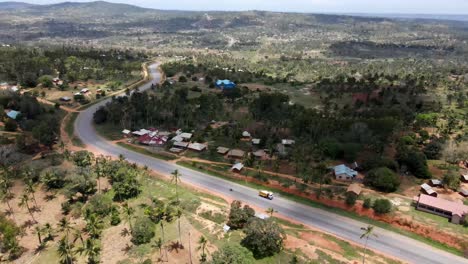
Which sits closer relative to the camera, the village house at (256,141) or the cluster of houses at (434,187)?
the cluster of houses at (434,187)

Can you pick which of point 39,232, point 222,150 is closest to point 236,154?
point 222,150

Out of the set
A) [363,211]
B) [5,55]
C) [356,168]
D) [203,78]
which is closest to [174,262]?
[363,211]

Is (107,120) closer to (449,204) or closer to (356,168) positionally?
(356,168)

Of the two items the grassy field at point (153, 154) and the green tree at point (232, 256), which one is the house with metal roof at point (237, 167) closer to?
the grassy field at point (153, 154)

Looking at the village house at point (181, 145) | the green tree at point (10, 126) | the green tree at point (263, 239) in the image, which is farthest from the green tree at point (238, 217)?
the green tree at point (10, 126)

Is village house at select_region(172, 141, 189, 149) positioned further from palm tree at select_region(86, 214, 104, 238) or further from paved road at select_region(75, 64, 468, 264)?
palm tree at select_region(86, 214, 104, 238)

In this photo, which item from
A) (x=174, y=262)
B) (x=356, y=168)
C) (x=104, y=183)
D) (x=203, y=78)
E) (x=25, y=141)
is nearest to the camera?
(x=174, y=262)
